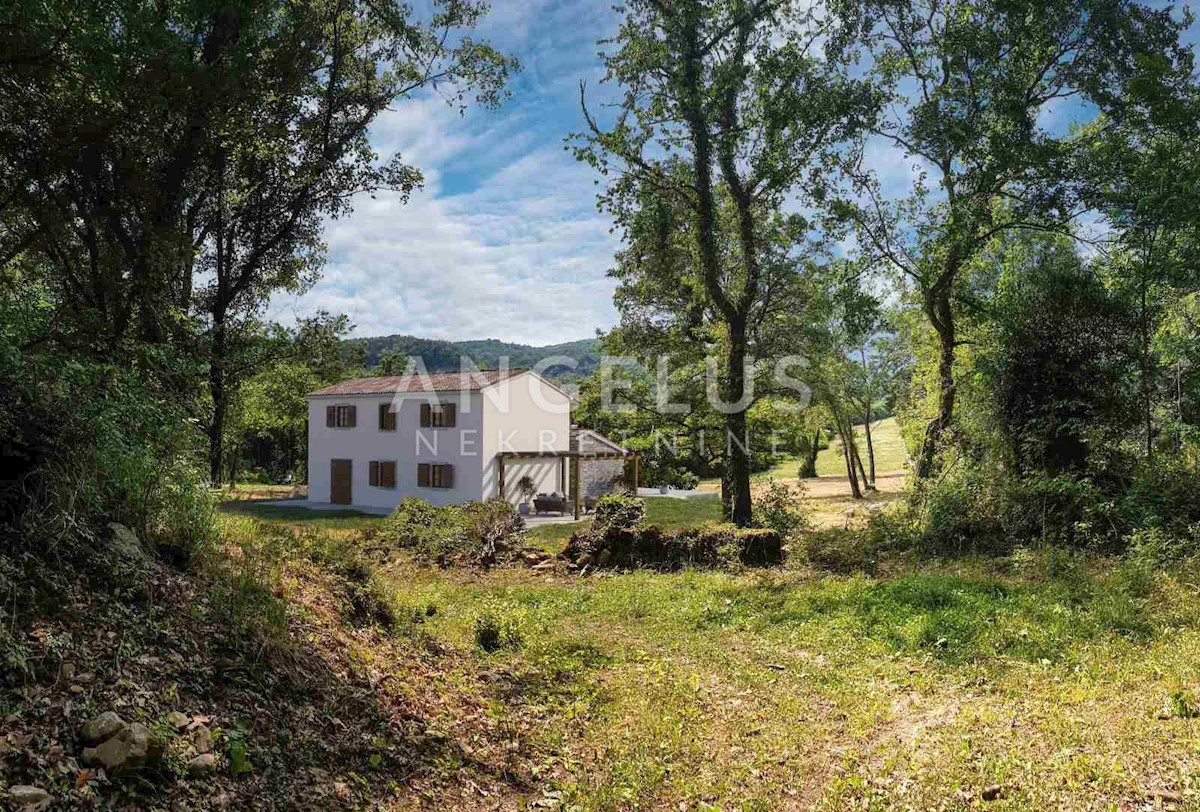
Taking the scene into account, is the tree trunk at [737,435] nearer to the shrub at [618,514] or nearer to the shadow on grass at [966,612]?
the shrub at [618,514]

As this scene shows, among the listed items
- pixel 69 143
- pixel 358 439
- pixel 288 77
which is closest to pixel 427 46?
pixel 288 77

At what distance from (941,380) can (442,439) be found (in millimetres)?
16994

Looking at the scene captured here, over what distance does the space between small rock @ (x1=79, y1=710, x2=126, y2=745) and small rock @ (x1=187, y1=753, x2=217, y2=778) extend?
0.36m

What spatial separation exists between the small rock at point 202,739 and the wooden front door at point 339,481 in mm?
26197

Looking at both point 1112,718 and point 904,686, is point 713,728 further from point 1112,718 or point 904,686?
point 1112,718

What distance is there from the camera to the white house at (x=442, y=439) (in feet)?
81.4

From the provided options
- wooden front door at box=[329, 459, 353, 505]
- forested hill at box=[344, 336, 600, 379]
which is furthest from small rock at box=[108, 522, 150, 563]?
forested hill at box=[344, 336, 600, 379]

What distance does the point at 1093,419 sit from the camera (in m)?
11.3

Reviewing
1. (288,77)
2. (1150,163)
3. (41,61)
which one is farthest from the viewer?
(1150,163)

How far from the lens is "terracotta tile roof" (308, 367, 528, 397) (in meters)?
25.2

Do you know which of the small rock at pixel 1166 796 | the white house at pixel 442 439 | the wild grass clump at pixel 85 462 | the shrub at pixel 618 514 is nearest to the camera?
the small rock at pixel 1166 796

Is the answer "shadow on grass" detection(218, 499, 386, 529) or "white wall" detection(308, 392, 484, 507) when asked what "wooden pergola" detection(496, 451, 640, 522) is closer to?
"white wall" detection(308, 392, 484, 507)

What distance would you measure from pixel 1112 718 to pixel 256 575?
6.18m

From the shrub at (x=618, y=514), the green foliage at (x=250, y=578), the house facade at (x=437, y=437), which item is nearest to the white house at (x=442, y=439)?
the house facade at (x=437, y=437)
